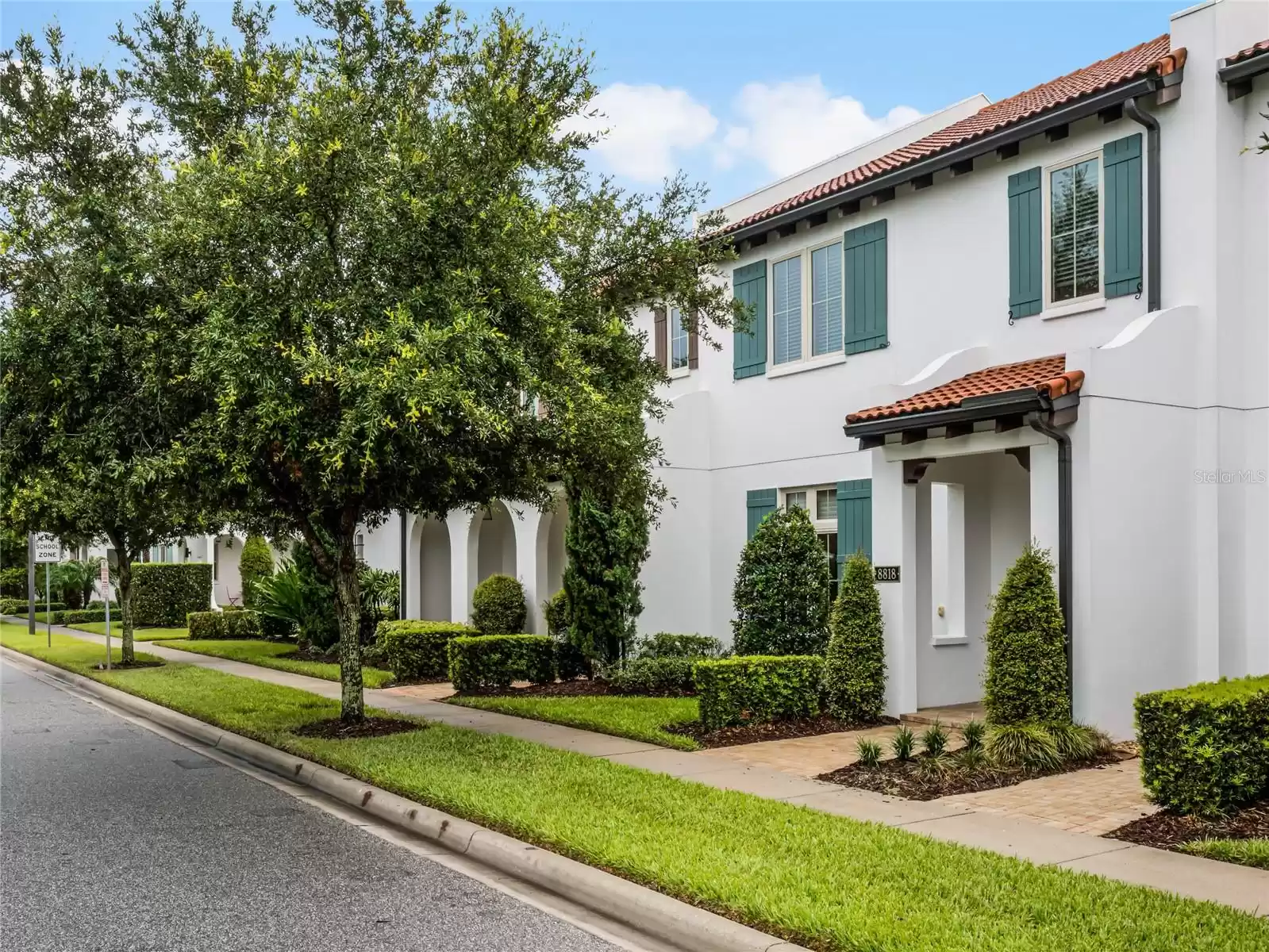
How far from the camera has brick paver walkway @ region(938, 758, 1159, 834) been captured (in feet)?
25.6

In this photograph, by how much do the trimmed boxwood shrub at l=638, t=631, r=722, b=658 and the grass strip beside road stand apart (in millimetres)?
4078

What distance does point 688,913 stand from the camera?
19.0ft

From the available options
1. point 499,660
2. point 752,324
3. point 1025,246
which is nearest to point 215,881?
point 499,660

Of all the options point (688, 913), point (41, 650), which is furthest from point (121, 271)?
point (41, 650)

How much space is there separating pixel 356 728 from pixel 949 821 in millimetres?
6689

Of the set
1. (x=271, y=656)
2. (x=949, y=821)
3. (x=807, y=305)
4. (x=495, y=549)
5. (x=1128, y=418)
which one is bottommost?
(x=271, y=656)

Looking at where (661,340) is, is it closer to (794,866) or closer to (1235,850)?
(794,866)

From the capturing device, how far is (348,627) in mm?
11906

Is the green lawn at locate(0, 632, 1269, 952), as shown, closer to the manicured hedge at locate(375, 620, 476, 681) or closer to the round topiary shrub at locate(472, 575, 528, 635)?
the manicured hedge at locate(375, 620, 476, 681)

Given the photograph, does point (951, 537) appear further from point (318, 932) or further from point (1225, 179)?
point (318, 932)

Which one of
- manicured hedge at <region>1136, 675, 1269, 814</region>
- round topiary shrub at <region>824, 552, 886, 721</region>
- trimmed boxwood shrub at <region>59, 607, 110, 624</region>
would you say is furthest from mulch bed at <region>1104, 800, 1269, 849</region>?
trimmed boxwood shrub at <region>59, 607, 110, 624</region>

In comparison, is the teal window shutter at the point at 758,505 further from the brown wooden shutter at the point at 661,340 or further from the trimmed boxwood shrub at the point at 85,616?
the trimmed boxwood shrub at the point at 85,616

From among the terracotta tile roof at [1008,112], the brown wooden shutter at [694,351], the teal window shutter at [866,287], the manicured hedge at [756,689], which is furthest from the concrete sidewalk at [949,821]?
the terracotta tile roof at [1008,112]

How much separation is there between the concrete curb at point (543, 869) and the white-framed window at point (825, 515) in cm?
709
